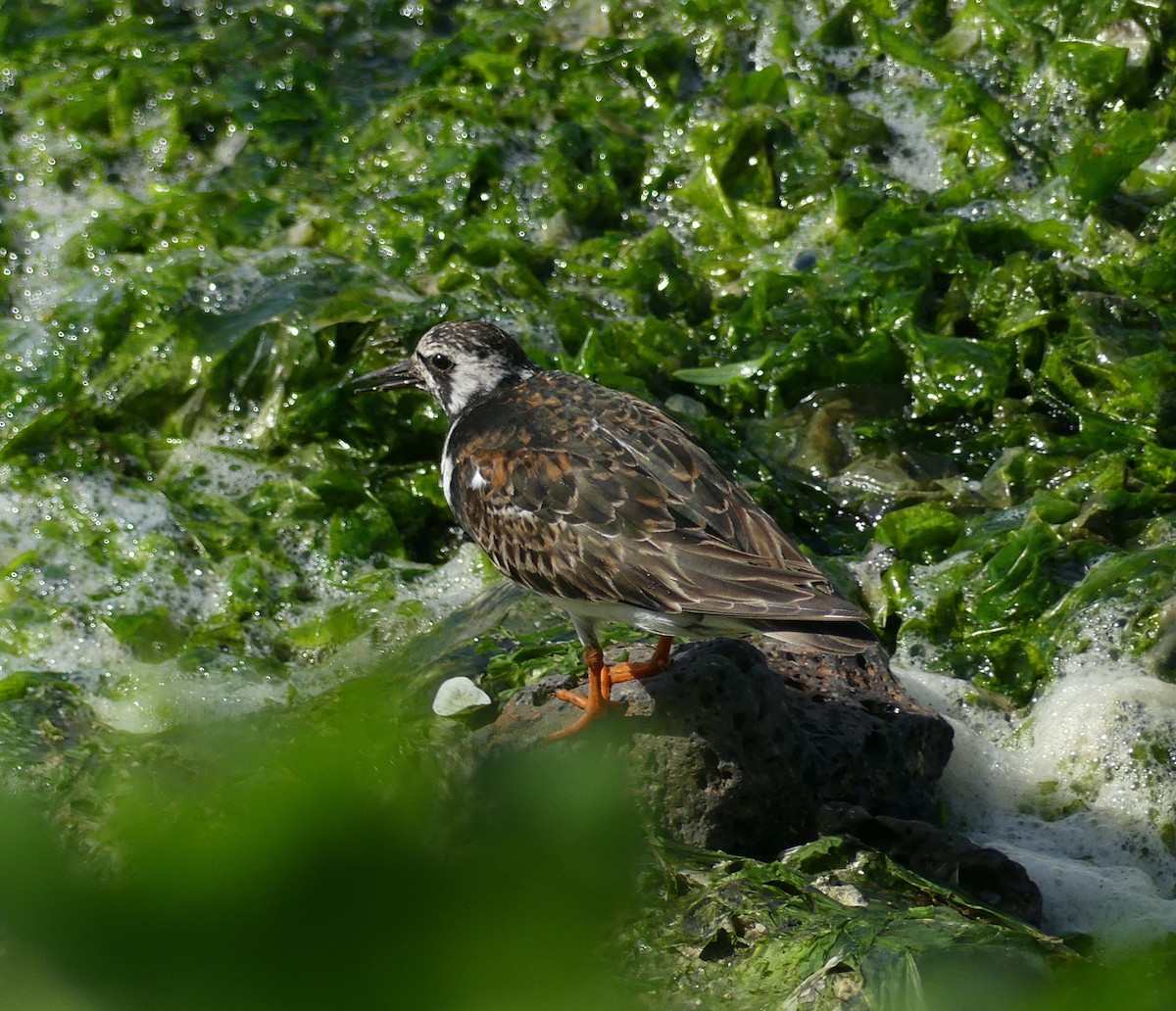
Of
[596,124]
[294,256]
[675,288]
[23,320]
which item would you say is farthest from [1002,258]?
[23,320]

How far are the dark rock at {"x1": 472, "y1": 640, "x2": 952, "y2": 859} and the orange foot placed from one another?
0.12ft

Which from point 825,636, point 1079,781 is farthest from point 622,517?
point 1079,781

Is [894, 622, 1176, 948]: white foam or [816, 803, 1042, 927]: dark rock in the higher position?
[816, 803, 1042, 927]: dark rock

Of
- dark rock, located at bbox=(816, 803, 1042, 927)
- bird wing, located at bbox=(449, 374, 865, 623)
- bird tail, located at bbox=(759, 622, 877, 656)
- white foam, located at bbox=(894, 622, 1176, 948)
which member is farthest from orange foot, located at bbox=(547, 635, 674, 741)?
white foam, located at bbox=(894, 622, 1176, 948)

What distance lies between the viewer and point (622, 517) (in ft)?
10.1

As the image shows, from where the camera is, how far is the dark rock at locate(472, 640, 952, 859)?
2.87 m

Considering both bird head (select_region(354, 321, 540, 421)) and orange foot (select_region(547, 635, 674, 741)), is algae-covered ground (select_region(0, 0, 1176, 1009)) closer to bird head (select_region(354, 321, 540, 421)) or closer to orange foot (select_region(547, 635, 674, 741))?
orange foot (select_region(547, 635, 674, 741))

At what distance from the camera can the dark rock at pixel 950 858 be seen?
2.89 metres

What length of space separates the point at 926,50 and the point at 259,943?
6.30 meters

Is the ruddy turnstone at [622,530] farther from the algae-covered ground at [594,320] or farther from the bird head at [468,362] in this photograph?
the algae-covered ground at [594,320]

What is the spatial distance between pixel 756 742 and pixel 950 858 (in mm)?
514

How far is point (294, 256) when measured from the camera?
5402 millimetres

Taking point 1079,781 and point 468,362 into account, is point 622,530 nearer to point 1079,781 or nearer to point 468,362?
point 468,362

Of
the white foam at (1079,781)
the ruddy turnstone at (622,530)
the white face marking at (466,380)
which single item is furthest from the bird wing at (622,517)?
the white foam at (1079,781)
